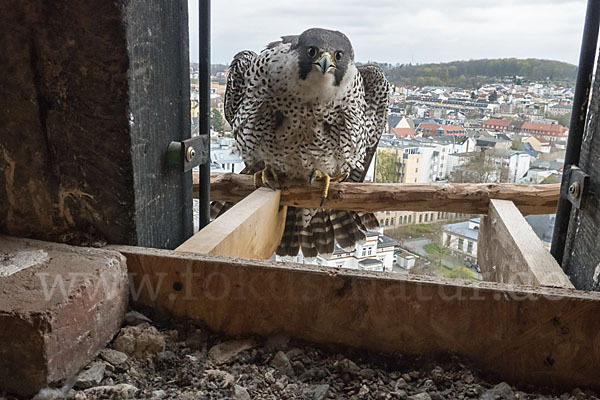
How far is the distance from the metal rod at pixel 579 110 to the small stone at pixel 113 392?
114cm

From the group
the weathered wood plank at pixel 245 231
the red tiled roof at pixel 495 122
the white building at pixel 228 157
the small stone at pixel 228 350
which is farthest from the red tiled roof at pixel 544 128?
the small stone at pixel 228 350

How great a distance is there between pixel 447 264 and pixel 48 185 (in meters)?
1.80

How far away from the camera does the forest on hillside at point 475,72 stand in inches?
104

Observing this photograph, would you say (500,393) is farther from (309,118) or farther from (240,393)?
(309,118)

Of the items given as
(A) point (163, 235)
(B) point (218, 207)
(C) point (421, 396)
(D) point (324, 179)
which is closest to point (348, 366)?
(C) point (421, 396)

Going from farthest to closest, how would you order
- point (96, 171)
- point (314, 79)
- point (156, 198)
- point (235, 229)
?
point (314, 79) < point (235, 229) < point (156, 198) < point (96, 171)

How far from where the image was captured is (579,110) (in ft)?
4.16

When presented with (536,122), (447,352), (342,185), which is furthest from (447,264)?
(447,352)

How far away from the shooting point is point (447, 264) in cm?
236

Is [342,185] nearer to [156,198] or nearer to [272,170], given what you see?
[272,170]

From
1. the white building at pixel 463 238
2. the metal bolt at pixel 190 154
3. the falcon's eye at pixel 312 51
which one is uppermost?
the falcon's eye at pixel 312 51

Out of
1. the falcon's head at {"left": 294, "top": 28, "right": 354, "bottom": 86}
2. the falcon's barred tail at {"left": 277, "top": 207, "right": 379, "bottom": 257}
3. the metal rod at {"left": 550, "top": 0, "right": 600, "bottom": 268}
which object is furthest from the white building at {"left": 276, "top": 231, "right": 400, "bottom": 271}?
the metal rod at {"left": 550, "top": 0, "right": 600, "bottom": 268}

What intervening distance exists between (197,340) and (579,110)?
42.6 inches

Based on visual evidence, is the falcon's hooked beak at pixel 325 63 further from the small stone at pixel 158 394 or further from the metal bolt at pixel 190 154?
the small stone at pixel 158 394
